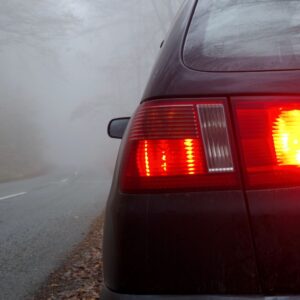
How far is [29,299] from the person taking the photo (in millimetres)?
4109

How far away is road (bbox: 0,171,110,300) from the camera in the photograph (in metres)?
4.71

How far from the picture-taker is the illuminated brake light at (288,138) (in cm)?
154

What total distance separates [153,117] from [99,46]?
4534 centimetres

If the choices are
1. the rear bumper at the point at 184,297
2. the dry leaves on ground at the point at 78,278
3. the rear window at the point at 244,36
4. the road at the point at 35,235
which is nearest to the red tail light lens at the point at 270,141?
the rear window at the point at 244,36

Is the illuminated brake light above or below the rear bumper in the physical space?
above

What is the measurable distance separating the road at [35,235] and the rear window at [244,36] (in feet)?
10.4

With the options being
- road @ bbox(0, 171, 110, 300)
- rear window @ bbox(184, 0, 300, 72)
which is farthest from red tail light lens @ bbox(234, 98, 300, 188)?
road @ bbox(0, 171, 110, 300)

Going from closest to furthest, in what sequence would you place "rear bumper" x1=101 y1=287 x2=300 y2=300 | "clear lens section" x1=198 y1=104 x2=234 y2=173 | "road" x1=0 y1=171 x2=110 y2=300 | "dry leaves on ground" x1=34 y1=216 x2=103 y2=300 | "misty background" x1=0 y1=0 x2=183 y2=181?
1. "rear bumper" x1=101 y1=287 x2=300 y2=300
2. "clear lens section" x1=198 y1=104 x2=234 y2=173
3. "dry leaves on ground" x1=34 y1=216 x2=103 y2=300
4. "road" x1=0 y1=171 x2=110 y2=300
5. "misty background" x1=0 y1=0 x2=183 y2=181

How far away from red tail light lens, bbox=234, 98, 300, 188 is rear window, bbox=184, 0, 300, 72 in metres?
0.17

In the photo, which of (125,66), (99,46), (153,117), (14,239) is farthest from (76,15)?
(153,117)

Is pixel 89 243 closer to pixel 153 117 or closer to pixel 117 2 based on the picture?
pixel 153 117

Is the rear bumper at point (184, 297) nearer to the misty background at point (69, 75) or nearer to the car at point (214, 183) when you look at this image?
the car at point (214, 183)

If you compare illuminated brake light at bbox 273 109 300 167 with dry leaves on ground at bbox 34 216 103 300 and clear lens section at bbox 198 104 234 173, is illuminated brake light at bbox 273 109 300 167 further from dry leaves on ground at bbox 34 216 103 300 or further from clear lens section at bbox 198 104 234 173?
dry leaves on ground at bbox 34 216 103 300

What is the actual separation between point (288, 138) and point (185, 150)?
1.10ft
